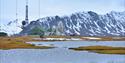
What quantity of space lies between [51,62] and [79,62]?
14.5ft

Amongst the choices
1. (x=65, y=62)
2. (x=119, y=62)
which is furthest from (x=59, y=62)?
(x=119, y=62)

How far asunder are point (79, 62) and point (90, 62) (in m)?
1.73

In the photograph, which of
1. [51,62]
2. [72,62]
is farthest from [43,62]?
[72,62]

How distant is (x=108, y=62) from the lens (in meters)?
54.5

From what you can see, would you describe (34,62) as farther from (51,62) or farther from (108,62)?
(108,62)

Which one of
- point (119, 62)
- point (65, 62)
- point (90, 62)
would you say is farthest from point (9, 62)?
point (119, 62)

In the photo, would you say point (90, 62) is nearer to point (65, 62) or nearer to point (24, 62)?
point (65, 62)

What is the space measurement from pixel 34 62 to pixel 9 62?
3.86 meters

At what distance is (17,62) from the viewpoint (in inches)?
2128

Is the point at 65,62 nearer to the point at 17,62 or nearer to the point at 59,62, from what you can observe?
the point at 59,62

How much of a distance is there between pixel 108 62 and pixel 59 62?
7.66 metres

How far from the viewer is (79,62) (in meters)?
55.0

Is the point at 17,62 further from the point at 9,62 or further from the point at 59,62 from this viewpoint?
the point at 59,62

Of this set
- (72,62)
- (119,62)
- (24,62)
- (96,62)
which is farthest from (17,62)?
(119,62)
